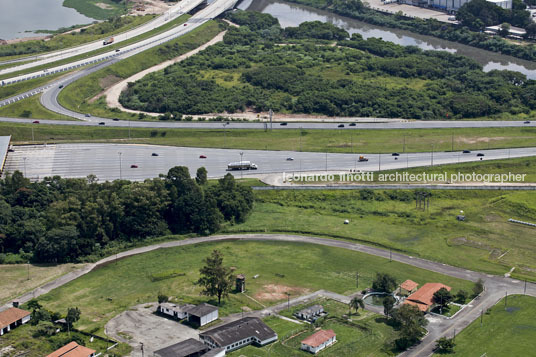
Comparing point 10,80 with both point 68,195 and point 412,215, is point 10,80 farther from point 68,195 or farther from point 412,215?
point 412,215

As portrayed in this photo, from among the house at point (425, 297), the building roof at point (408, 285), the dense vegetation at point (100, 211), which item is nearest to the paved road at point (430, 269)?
the house at point (425, 297)

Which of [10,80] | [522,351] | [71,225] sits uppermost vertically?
[10,80]

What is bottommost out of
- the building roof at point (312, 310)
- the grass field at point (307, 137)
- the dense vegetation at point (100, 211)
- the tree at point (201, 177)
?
the building roof at point (312, 310)

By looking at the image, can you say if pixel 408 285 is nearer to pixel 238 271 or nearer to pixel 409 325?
pixel 409 325

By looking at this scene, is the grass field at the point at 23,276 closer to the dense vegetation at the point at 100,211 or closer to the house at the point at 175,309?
the dense vegetation at the point at 100,211

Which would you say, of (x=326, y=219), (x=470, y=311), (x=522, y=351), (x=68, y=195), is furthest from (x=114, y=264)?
(x=522, y=351)

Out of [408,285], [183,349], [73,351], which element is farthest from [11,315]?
[408,285]
